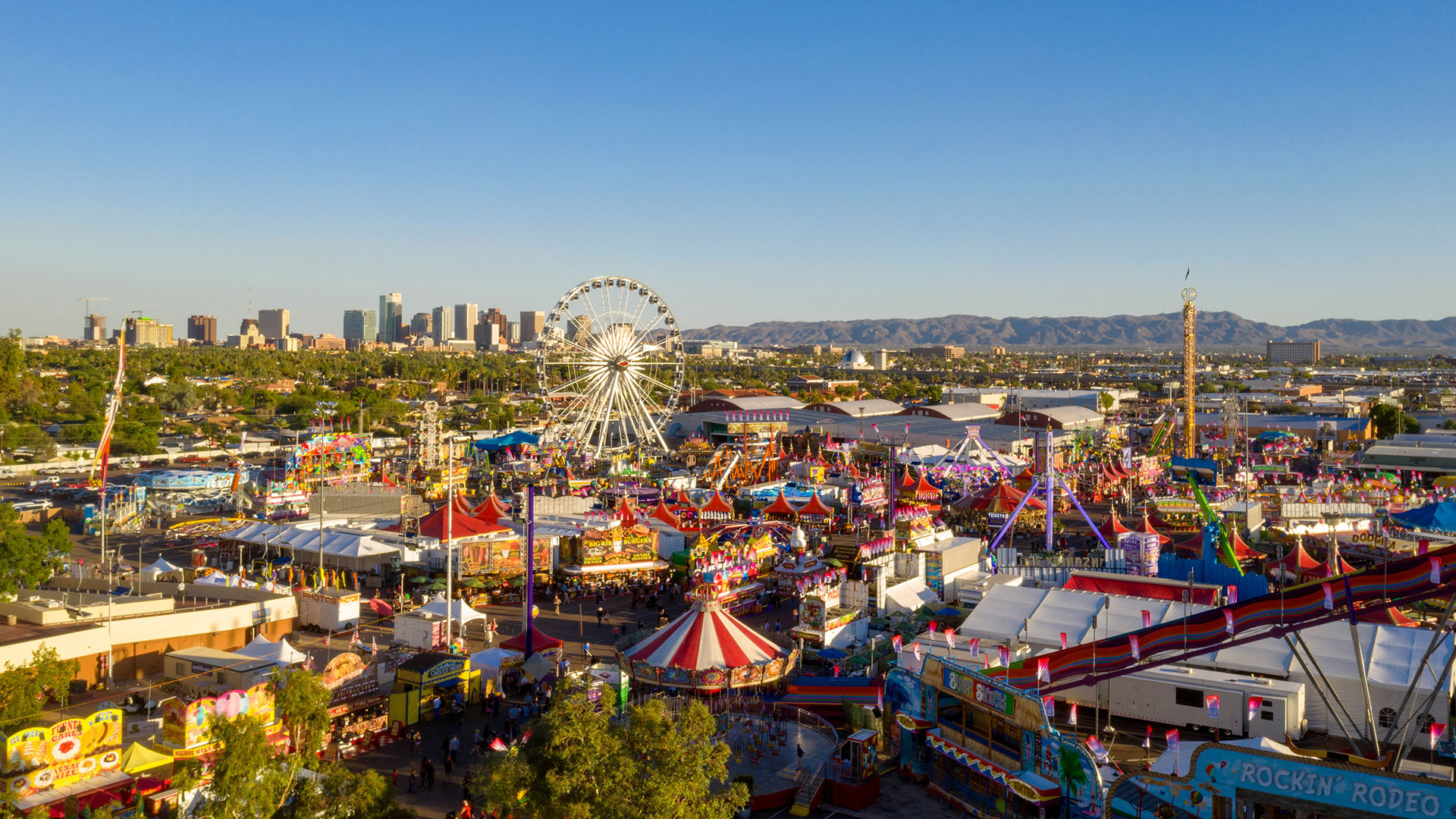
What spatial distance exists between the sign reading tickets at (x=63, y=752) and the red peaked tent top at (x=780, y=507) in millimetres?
27164

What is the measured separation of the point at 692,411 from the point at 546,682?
186ft

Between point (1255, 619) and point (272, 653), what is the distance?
1717cm

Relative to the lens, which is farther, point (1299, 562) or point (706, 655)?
point (1299, 562)

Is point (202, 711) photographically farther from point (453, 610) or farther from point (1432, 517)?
point (1432, 517)

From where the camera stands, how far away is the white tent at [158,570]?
28.1 m

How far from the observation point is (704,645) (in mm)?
19125

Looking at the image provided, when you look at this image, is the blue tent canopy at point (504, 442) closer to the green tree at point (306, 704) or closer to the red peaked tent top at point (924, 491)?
the red peaked tent top at point (924, 491)

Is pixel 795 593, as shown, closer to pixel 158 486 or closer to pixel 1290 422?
pixel 158 486

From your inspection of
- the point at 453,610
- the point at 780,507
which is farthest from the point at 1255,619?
the point at 780,507

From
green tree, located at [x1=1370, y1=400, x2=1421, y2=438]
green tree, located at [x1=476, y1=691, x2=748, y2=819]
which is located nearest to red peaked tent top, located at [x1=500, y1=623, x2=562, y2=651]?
green tree, located at [x1=476, y1=691, x2=748, y2=819]

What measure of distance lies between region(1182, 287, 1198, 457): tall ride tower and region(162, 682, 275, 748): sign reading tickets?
56836 mm

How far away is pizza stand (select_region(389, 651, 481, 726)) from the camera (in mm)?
18641

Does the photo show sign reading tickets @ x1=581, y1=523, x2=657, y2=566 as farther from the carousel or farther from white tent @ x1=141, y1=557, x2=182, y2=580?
white tent @ x1=141, y1=557, x2=182, y2=580

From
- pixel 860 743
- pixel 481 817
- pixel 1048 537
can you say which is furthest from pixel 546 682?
pixel 1048 537
